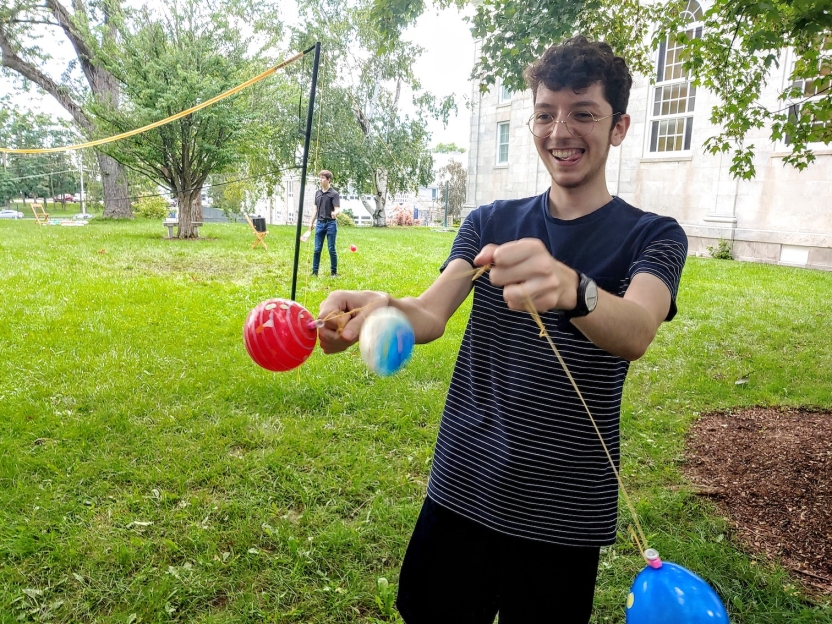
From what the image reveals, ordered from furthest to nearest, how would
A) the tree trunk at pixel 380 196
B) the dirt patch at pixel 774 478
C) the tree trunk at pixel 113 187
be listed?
the tree trunk at pixel 380 196 → the tree trunk at pixel 113 187 → the dirt patch at pixel 774 478

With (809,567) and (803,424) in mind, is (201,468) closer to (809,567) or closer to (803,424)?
(809,567)

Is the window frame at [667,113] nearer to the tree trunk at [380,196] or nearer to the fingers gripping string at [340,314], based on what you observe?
the tree trunk at [380,196]

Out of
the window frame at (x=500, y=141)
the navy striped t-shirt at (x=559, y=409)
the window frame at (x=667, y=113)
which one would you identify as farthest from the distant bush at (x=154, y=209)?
the navy striped t-shirt at (x=559, y=409)

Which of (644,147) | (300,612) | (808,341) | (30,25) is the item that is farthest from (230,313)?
(30,25)

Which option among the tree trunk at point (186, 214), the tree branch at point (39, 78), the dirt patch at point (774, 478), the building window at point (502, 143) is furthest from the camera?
the building window at point (502, 143)

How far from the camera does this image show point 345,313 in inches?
64.2

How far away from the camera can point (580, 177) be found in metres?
1.67

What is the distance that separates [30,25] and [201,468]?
24.9m

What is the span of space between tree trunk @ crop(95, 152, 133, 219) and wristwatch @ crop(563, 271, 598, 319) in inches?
933

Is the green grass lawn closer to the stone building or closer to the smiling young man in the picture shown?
the smiling young man

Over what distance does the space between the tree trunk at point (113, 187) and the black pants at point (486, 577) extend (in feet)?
76.3

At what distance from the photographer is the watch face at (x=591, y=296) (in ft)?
4.04

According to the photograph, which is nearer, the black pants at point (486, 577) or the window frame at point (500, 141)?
the black pants at point (486, 577)

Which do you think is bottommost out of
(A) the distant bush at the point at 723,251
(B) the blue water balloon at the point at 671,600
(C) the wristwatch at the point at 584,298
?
(B) the blue water balloon at the point at 671,600
